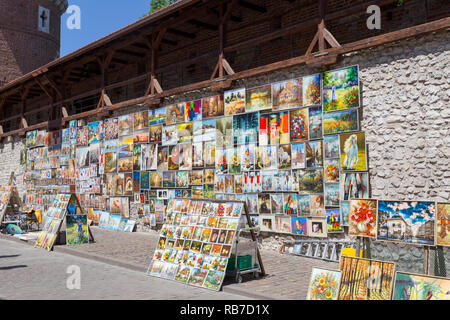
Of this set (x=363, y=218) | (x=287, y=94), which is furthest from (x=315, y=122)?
(x=363, y=218)

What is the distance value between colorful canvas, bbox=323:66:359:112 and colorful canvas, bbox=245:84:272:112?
62.9 inches

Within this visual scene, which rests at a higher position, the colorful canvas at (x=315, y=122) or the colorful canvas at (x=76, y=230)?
the colorful canvas at (x=315, y=122)

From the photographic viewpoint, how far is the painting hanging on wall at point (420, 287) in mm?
4249

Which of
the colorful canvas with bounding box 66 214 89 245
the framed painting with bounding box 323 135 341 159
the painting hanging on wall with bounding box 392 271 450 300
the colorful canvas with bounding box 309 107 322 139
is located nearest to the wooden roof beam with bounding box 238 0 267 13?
the colorful canvas with bounding box 309 107 322 139

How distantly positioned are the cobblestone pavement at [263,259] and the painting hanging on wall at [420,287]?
1.59 metres

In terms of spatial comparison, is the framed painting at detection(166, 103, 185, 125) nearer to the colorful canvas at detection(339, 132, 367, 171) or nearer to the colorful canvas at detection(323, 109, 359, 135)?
the colorful canvas at detection(323, 109, 359, 135)

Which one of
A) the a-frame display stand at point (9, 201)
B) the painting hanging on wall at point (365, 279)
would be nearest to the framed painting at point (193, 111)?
the a-frame display stand at point (9, 201)

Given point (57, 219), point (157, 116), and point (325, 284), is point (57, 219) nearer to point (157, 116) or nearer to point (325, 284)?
point (157, 116)

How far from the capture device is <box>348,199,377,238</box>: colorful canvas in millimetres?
5844

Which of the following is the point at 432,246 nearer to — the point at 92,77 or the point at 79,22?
the point at 79,22

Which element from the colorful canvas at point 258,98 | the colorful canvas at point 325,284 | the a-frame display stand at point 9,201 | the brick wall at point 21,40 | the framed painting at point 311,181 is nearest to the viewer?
the colorful canvas at point 325,284

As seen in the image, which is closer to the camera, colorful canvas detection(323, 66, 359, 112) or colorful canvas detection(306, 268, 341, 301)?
colorful canvas detection(306, 268, 341, 301)

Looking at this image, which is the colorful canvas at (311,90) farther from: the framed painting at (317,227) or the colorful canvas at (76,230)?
the colorful canvas at (76,230)

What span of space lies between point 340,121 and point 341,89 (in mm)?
714
